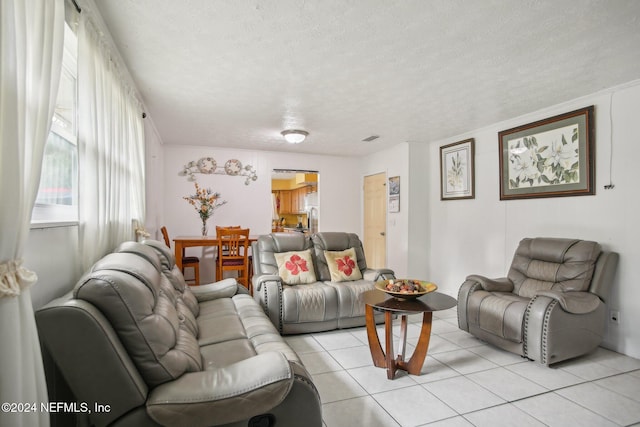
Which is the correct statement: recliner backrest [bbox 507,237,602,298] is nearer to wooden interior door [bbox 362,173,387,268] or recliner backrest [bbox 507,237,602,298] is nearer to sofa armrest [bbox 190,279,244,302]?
wooden interior door [bbox 362,173,387,268]

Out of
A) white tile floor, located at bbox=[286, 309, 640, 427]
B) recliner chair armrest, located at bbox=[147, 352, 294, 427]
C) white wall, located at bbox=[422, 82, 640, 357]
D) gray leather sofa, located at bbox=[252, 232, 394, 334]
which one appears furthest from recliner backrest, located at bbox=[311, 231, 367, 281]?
recliner chair armrest, located at bbox=[147, 352, 294, 427]

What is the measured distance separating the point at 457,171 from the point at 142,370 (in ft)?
14.8

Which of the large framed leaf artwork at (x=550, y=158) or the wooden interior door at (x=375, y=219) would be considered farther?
the wooden interior door at (x=375, y=219)

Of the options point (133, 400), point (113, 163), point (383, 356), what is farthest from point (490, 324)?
point (113, 163)

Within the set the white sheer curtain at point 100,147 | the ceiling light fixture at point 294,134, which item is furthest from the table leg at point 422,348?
the ceiling light fixture at point 294,134

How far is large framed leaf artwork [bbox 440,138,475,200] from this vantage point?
4441 millimetres

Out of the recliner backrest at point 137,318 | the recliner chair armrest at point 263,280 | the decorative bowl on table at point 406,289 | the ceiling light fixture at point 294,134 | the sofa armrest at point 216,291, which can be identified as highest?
the ceiling light fixture at point 294,134

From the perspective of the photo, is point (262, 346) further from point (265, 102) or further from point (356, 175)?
point (356, 175)

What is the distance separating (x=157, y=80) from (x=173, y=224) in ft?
10.5

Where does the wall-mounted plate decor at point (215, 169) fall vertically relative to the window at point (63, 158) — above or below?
above

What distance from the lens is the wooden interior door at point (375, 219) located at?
5809mm

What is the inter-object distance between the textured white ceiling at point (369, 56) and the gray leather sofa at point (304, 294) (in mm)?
1607

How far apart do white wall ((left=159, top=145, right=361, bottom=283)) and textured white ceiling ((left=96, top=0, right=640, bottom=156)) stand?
170cm

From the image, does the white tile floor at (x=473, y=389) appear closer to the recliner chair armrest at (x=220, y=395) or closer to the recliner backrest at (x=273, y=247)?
the recliner chair armrest at (x=220, y=395)
